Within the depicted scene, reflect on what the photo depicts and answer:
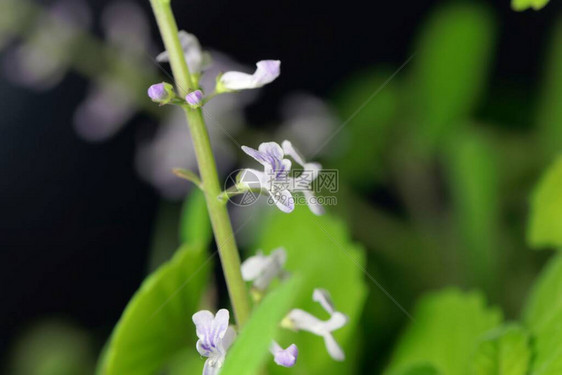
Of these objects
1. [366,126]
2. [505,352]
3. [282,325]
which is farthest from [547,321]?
[366,126]

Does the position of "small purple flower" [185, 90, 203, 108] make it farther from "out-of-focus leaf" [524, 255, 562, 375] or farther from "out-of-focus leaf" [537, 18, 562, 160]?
"out-of-focus leaf" [537, 18, 562, 160]

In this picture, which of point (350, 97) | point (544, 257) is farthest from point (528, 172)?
point (350, 97)

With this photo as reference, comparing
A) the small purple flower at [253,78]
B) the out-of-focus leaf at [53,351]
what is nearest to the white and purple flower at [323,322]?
the small purple flower at [253,78]

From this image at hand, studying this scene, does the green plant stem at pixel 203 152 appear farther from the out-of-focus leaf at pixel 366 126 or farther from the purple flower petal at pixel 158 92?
the out-of-focus leaf at pixel 366 126

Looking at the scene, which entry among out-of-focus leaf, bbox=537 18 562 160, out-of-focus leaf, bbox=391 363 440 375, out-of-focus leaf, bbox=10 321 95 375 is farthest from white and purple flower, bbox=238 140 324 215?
out-of-focus leaf, bbox=10 321 95 375

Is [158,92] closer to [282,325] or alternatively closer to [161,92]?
[161,92]

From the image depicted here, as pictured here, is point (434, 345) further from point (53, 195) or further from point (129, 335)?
point (53, 195)
